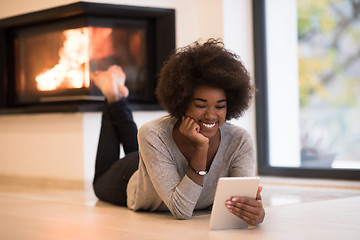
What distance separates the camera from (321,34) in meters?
4.38

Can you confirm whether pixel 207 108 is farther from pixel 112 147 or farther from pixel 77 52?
pixel 77 52

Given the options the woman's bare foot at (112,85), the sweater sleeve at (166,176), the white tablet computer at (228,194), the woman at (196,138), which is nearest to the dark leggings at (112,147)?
the woman's bare foot at (112,85)

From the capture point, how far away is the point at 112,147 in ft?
10.9

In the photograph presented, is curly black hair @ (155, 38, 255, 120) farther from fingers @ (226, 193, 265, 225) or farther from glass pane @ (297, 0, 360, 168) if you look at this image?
glass pane @ (297, 0, 360, 168)

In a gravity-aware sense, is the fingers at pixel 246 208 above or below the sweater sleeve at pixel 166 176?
below

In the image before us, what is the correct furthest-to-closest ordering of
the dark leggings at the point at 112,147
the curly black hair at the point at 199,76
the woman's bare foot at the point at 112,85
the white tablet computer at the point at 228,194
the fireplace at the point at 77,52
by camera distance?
the fireplace at the point at 77,52 < the woman's bare foot at the point at 112,85 < the dark leggings at the point at 112,147 < the curly black hair at the point at 199,76 < the white tablet computer at the point at 228,194

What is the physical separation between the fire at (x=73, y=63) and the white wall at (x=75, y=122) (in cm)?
23

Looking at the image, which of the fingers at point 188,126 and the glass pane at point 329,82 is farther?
the glass pane at point 329,82

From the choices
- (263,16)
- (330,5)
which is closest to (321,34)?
(330,5)

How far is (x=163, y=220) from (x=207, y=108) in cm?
54

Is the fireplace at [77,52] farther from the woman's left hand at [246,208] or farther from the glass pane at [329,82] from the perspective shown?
the woman's left hand at [246,208]

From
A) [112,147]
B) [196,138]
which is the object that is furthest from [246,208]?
[112,147]

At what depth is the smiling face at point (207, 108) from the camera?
2.28 metres

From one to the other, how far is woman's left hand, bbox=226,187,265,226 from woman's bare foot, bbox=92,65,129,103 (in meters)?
1.45
